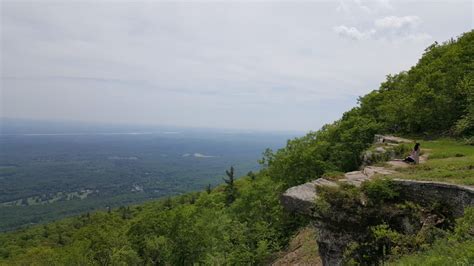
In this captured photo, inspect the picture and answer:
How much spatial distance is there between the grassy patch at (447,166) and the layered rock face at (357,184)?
54cm

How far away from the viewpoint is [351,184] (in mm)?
13859

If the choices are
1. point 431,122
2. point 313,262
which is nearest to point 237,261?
point 313,262

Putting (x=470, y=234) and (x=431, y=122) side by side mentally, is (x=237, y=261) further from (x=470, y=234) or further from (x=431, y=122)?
(x=470, y=234)

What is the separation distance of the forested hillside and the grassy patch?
1.88 m

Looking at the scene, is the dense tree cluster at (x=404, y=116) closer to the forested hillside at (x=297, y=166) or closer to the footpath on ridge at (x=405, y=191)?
the forested hillside at (x=297, y=166)

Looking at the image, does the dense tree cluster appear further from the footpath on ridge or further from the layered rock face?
the layered rock face

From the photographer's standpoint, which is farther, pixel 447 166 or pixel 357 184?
pixel 447 166

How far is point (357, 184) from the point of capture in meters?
14.1

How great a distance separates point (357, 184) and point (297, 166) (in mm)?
17992

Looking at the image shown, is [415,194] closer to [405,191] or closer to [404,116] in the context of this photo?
[405,191]

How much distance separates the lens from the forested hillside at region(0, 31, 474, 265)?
77.6 ft

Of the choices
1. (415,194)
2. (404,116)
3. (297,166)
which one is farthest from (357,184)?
(297,166)

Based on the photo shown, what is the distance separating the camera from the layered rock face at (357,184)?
38.8 feet

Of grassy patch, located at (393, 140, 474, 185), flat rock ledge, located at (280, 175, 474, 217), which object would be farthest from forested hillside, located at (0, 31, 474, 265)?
grassy patch, located at (393, 140, 474, 185)
